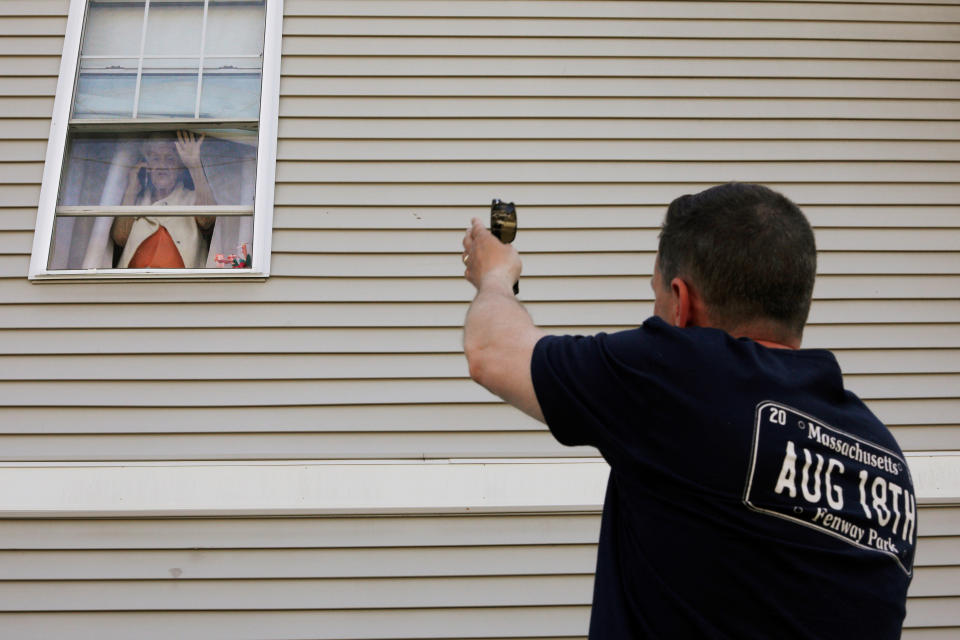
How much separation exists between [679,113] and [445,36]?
1.19 metres

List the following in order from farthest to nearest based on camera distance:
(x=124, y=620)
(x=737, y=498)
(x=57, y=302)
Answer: (x=57, y=302) < (x=124, y=620) < (x=737, y=498)

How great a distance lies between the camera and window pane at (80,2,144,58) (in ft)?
13.2

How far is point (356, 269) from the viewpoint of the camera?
12.2 feet

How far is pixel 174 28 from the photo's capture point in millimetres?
4059

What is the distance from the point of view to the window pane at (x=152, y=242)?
373 cm

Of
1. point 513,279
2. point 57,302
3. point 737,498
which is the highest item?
point 57,302

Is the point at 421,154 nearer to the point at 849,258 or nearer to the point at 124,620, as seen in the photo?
the point at 849,258

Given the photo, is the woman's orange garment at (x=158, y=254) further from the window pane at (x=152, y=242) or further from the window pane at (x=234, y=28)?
the window pane at (x=234, y=28)

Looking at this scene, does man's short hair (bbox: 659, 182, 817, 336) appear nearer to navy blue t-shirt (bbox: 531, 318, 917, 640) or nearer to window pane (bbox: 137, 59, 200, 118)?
navy blue t-shirt (bbox: 531, 318, 917, 640)

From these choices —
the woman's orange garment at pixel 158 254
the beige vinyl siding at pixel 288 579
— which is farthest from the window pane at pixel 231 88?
the beige vinyl siding at pixel 288 579

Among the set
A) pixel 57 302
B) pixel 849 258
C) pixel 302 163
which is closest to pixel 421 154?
pixel 302 163

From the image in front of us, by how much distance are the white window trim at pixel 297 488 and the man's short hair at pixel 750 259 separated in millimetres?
2242

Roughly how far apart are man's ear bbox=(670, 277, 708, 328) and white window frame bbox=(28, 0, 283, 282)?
256 centimetres

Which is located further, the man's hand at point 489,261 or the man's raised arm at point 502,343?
the man's hand at point 489,261
